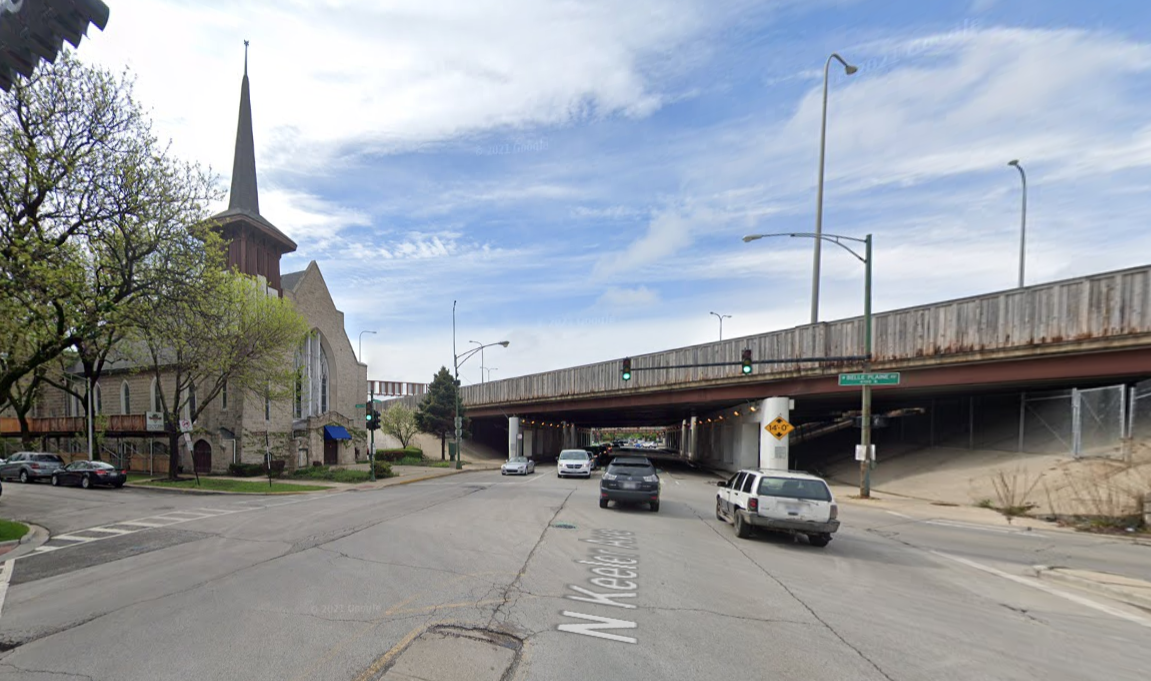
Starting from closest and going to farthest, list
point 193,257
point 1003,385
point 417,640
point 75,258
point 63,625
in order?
point 417,640, point 63,625, point 75,258, point 193,257, point 1003,385

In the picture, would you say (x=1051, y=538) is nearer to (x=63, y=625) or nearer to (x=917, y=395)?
(x=917, y=395)

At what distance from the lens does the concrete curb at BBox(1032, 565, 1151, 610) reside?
880 cm

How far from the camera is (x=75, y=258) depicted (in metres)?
16.5

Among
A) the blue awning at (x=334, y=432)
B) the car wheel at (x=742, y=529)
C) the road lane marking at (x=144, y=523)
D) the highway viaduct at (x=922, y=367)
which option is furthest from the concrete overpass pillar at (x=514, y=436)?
the car wheel at (x=742, y=529)

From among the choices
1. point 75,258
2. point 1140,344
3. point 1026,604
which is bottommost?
point 1026,604

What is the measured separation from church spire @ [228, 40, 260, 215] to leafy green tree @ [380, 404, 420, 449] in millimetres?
21489

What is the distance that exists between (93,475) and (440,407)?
29059 mm

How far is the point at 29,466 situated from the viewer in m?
29.5

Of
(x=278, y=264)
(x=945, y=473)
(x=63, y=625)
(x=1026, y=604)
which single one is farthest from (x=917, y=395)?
(x=278, y=264)

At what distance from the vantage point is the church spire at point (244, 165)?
134ft

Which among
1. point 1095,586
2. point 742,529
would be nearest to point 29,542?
point 742,529

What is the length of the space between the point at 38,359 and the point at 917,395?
36.1m

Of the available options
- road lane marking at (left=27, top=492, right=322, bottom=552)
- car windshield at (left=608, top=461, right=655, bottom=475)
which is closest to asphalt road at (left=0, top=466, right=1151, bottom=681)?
road lane marking at (left=27, top=492, right=322, bottom=552)

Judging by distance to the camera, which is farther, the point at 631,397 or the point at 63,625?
the point at 631,397
